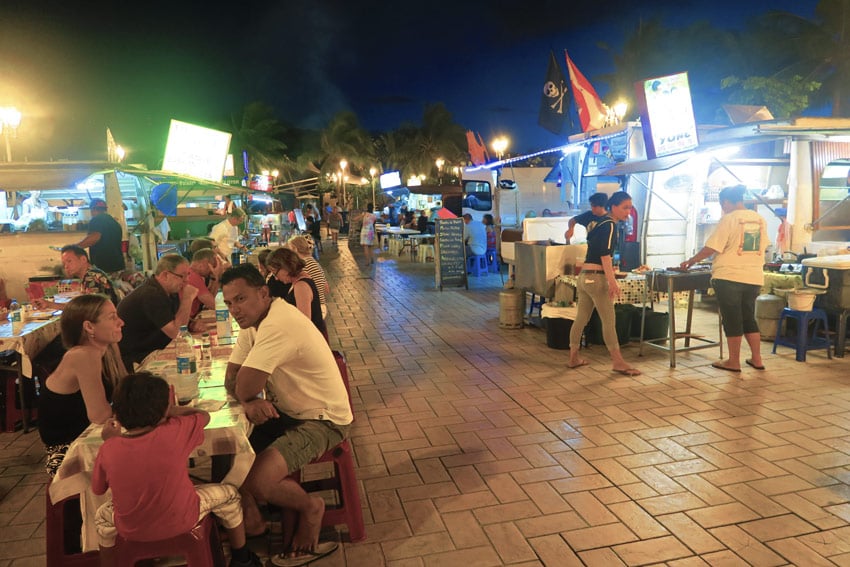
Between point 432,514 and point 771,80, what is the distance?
2679cm

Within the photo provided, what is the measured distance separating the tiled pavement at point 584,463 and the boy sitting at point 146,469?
93 cm

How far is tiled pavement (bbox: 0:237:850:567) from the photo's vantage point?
118 inches

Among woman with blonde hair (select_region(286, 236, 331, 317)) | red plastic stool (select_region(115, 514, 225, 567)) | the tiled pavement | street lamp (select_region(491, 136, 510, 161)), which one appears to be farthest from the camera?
street lamp (select_region(491, 136, 510, 161))

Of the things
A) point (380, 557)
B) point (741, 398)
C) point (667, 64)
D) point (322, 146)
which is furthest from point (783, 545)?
point (322, 146)

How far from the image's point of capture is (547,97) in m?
13.2

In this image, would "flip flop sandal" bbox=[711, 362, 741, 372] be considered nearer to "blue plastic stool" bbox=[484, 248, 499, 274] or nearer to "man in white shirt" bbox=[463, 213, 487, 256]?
"man in white shirt" bbox=[463, 213, 487, 256]

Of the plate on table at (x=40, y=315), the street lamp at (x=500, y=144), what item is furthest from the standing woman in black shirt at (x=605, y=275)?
the street lamp at (x=500, y=144)

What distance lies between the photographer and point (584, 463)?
12.9ft

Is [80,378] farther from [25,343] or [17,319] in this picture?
[17,319]

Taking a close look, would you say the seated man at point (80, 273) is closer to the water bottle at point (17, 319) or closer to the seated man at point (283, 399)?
the water bottle at point (17, 319)

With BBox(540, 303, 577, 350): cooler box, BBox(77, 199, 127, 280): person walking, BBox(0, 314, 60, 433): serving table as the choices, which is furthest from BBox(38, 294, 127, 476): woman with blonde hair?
BBox(77, 199, 127, 280): person walking

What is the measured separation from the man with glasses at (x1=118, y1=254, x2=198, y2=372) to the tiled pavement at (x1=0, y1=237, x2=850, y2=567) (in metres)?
1.01

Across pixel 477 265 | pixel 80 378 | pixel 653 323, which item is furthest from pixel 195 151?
pixel 80 378

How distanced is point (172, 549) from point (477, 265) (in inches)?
453
